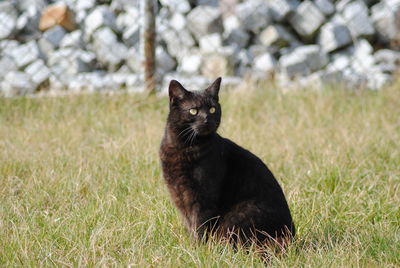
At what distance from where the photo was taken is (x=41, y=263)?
6.75ft

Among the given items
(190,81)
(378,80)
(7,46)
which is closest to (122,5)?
(7,46)

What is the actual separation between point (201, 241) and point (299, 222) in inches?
21.8

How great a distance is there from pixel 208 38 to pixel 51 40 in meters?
1.71

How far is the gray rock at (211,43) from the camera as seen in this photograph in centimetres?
584

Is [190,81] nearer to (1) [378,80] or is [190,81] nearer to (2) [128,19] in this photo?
(2) [128,19]

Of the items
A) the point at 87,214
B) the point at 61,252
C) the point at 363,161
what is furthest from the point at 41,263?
the point at 363,161

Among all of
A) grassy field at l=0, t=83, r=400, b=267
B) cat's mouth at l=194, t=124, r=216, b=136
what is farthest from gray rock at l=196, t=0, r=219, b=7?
cat's mouth at l=194, t=124, r=216, b=136

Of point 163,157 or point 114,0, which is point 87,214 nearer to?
point 163,157

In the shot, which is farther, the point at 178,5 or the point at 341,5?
the point at 341,5

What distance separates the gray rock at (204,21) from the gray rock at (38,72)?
5.27 feet

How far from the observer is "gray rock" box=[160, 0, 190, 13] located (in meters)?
6.14

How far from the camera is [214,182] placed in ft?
7.72

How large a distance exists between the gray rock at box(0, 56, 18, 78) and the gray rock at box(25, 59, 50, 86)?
0.48 ft

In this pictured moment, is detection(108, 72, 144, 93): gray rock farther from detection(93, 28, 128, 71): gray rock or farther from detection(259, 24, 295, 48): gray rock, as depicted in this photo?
detection(259, 24, 295, 48): gray rock
